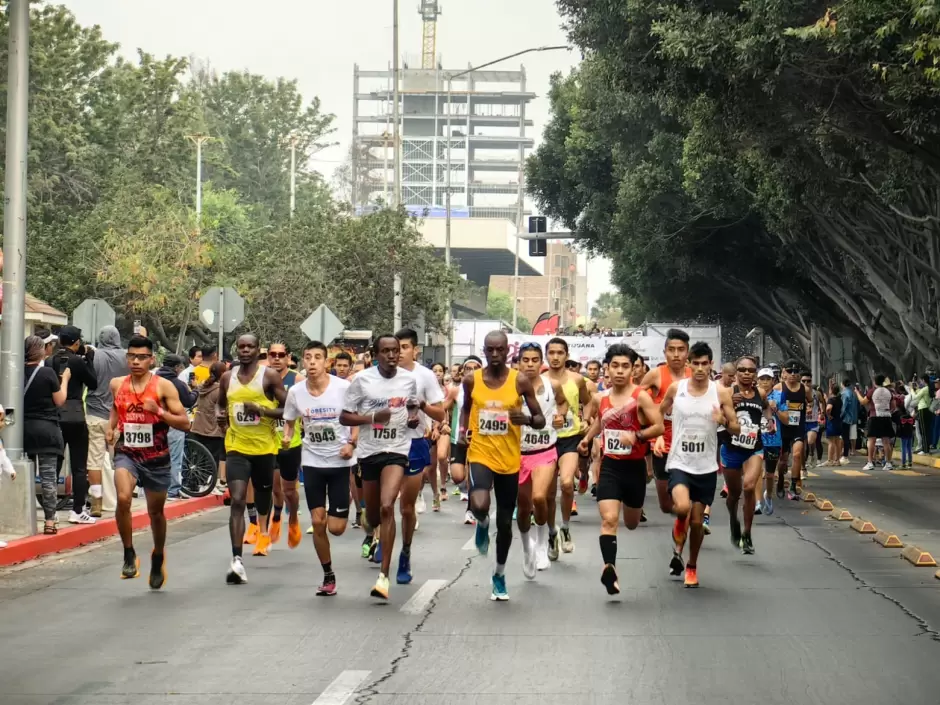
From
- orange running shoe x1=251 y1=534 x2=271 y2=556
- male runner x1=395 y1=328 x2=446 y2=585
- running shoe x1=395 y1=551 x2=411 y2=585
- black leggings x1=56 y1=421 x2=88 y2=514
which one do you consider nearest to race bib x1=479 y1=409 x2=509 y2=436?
male runner x1=395 y1=328 x2=446 y2=585

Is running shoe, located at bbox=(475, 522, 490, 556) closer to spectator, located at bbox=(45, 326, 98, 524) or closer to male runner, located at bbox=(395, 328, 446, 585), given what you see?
male runner, located at bbox=(395, 328, 446, 585)

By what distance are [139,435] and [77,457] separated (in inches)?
177

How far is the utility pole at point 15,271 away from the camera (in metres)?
14.4

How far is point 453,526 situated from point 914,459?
21.1 m

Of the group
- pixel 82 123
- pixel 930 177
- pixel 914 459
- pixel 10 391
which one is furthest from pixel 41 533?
pixel 82 123

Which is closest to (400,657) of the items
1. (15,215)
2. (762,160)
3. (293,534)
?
(293,534)

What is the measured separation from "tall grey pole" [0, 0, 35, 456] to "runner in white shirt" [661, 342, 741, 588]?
6.36m

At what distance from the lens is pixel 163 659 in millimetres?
8680

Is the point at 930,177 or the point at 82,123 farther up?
the point at 82,123

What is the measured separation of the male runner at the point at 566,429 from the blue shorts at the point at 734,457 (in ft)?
4.42

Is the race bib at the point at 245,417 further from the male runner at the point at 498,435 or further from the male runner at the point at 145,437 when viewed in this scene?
the male runner at the point at 498,435

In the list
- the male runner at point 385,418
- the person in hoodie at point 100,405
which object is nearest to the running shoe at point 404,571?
the male runner at point 385,418

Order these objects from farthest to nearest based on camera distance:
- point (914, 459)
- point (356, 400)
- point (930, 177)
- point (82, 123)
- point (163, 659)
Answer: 1. point (82, 123)
2. point (914, 459)
3. point (930, 177)
4. point (356, 400)
5. point (163, 659)

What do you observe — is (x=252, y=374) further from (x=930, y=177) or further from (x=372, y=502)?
(x=930, y=177)
